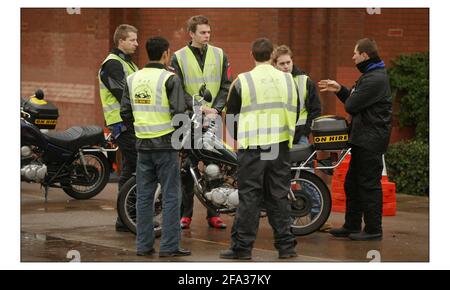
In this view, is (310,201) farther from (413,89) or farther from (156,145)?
(413,89)

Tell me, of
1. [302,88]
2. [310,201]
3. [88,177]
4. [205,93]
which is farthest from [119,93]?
[88,177]

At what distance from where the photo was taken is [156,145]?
9547mm

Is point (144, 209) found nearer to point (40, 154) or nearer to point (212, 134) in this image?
point (212, 134)

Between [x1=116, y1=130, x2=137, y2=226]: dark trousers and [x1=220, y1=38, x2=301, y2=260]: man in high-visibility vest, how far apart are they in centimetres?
171

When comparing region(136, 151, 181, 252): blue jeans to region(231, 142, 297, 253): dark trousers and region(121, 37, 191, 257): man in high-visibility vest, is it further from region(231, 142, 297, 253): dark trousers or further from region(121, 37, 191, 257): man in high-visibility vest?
region(231, 142, 297, 253): dark trousers

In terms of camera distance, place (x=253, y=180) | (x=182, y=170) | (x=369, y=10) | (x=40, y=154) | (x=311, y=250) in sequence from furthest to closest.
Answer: (x=369, y=10) < (x=40, y=154) < (x=182, y=170) < (x=311, y=250) < (x=253, y=180)

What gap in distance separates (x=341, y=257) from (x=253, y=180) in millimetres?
1189

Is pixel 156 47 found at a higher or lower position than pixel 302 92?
higher

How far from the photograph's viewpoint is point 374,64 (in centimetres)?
1073

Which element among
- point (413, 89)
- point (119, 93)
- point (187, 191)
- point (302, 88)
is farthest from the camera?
point (413, 89)

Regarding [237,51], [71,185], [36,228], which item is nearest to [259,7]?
[237,51]

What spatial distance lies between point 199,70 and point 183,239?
6.10 feet

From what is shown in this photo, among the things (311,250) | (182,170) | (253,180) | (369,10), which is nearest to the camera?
(253,180)

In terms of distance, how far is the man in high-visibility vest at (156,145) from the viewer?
9547 millimetres
